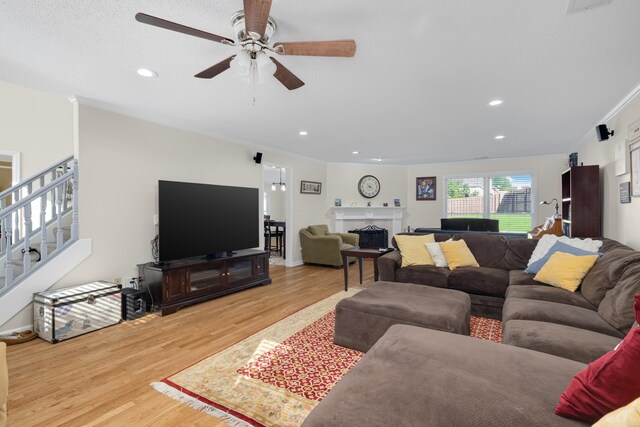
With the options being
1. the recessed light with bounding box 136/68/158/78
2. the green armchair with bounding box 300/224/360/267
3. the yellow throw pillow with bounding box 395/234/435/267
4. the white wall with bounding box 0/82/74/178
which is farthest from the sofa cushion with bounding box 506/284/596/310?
the white wall with bounding box 0/82/74/178

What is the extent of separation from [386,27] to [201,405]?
2630 millimetres

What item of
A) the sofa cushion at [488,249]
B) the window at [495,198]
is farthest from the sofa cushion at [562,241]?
the window at [495,198]

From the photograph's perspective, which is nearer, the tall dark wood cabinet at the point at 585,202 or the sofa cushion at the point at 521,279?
the sofa cushion at the point at 521,279

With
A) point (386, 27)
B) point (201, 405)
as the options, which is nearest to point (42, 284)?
point (201, 405)

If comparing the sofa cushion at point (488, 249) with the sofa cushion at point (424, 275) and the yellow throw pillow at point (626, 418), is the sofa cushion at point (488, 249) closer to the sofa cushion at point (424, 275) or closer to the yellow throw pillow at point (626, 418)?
the sofa cushion at point (424, 275)

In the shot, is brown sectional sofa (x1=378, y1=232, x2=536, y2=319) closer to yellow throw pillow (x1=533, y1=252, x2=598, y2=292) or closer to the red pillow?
yellow throw pillow (x1=533, y1=252, x2=598, y2=292)

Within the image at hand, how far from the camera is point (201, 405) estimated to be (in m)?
1.84

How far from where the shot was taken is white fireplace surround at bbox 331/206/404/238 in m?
7.43

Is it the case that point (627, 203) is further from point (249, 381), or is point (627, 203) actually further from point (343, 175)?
point (343, 175)

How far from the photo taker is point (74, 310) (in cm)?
282

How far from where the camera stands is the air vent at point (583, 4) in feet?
5.38

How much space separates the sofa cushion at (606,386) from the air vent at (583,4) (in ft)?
5.66

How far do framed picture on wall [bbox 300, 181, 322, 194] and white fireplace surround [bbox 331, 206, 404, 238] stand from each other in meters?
0.71

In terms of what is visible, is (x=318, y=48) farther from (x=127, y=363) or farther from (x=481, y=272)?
(x=481, y=272)
